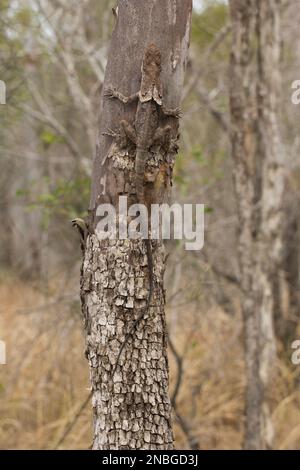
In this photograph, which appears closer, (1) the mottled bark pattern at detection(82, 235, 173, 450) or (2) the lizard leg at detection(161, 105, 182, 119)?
(1) the mottled bark pattern at detection(82, 235, 173, 450)

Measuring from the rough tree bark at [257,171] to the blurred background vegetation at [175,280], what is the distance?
501mm

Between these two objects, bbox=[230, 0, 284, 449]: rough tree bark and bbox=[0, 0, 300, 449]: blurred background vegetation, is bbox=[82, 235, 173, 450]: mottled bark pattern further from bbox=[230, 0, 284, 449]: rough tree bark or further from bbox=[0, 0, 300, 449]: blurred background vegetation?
bbox=[230, 0, 284, 449]: rough tree bark

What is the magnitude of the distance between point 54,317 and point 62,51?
2937 mm

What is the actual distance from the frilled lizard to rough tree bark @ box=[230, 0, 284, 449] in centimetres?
259

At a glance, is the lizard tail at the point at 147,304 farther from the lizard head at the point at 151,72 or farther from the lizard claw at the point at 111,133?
the lizard head at the point at 151,72

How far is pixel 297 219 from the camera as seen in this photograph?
28.9 feet

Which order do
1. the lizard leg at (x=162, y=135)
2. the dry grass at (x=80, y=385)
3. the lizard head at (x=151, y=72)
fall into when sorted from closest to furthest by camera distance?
the lizard head at (x=151, y=72)
the lizard leg at (x=162, y=135)
the dry grass at (x=80, y=385)

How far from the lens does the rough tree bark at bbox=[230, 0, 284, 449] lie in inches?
213

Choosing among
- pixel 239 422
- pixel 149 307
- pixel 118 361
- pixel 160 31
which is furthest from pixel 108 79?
pixel 239 422

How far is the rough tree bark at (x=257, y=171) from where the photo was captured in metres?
5.40

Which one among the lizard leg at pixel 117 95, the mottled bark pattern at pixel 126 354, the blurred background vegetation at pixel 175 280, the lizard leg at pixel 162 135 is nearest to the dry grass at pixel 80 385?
the blurred background vegetation at pixel 175 280

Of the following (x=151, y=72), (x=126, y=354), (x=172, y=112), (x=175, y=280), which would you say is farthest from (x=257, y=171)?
(x=126, y=354)

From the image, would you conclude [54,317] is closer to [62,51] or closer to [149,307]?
[62,51]

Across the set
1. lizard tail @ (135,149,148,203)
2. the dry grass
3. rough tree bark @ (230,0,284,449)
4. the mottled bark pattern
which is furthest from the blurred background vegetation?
lizard tail @ (135,149,148,203)
